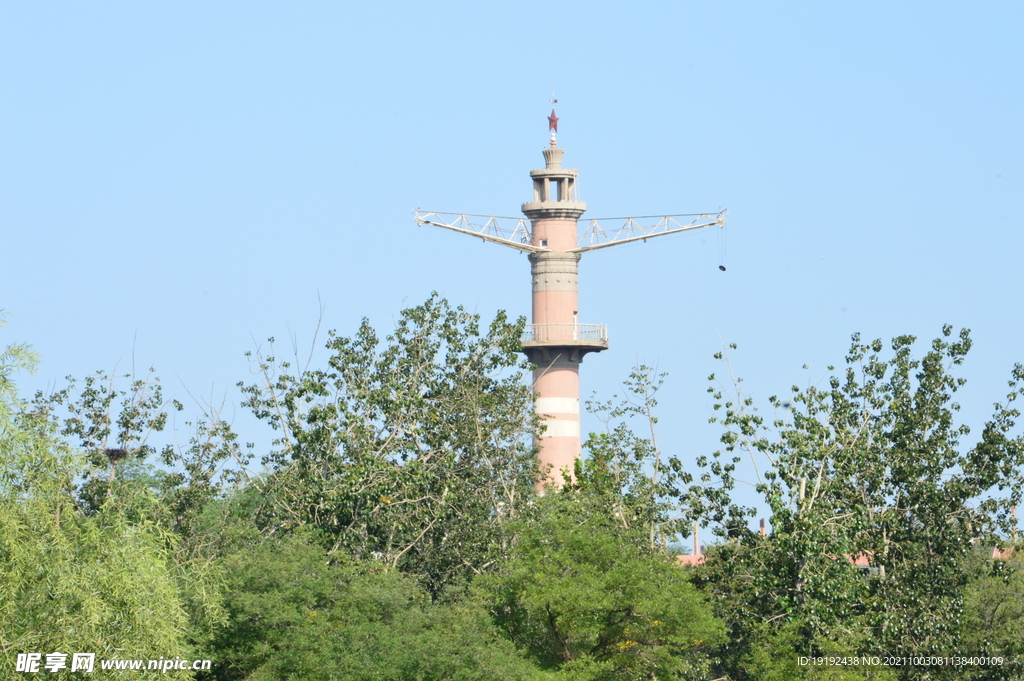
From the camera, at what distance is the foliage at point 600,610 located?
34.4 metres

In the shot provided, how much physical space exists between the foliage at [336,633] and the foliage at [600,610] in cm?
115

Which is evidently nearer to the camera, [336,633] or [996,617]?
[336,633]

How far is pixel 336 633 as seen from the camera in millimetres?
33281

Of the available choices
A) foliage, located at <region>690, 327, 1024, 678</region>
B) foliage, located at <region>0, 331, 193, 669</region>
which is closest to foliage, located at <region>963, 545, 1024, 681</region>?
foliage, located at <region>690, 327, 1024, 678</region>

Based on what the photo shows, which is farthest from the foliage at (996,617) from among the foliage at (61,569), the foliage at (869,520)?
the foliage at (61,569)

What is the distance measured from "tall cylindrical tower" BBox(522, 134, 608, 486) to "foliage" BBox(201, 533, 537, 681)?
851 inches

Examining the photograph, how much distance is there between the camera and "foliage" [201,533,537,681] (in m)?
32.7

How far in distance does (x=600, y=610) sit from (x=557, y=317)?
25.1 meters

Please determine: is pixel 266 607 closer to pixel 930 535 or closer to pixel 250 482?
pixel 250 482

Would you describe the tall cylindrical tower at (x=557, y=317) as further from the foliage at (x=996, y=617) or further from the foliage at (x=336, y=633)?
the foliage at (x=336, y=633)

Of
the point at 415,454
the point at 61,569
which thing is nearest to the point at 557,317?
the point at 415,454

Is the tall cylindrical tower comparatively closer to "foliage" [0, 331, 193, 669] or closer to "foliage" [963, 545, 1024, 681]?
"foliage" [963, 545, 1024, 681]

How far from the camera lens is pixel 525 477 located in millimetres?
44625

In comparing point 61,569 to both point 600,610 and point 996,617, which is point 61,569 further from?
point 996,617
